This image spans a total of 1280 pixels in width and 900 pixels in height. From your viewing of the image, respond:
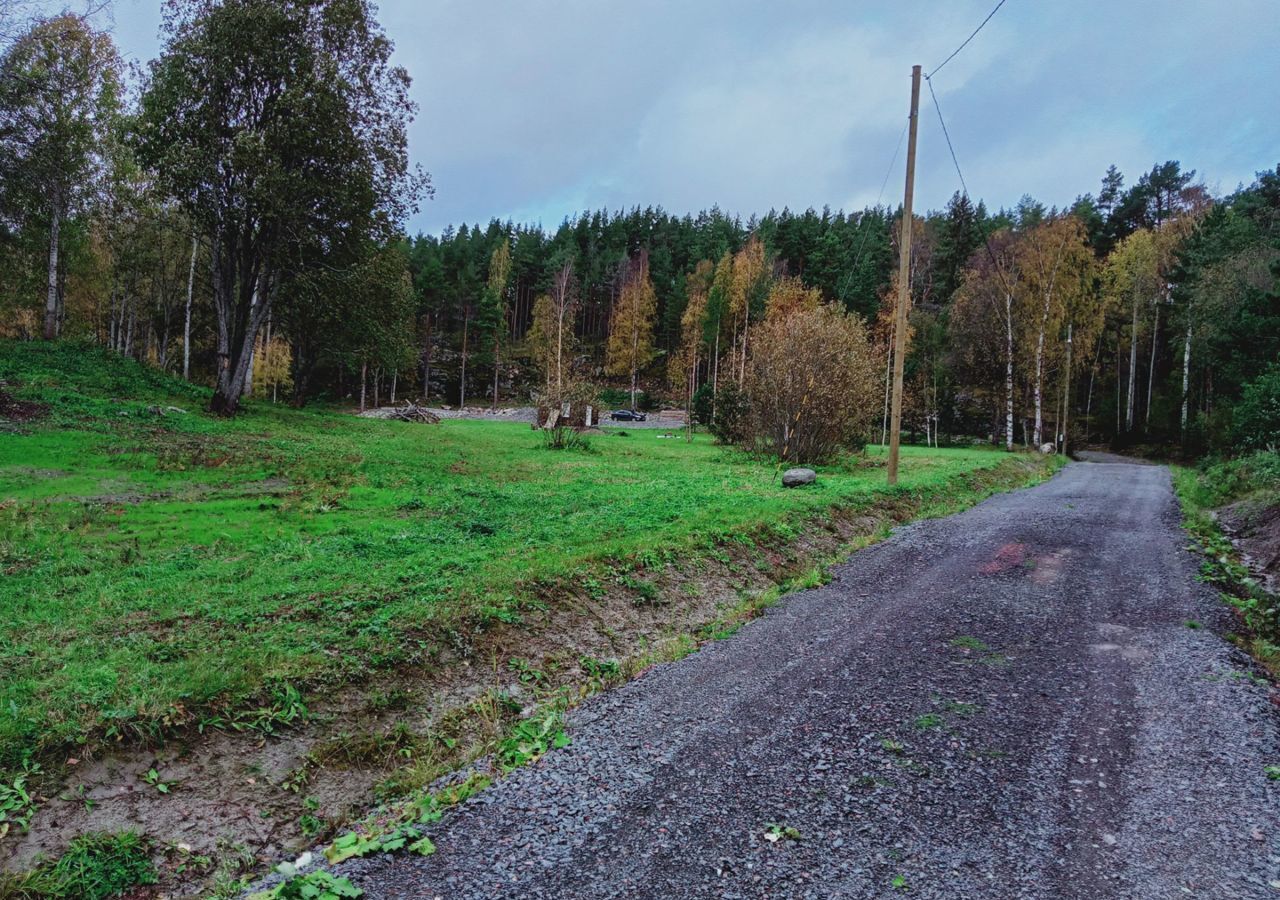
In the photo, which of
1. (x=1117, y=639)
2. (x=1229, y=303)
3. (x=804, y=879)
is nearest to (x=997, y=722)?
(x=804, y=879)

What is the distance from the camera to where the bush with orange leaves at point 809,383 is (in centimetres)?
2019

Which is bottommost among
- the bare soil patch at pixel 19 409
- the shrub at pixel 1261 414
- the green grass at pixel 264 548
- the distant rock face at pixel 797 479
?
the green grass at pixel 264 548

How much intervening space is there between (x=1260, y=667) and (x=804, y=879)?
4951 millimetres

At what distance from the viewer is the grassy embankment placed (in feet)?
19.5

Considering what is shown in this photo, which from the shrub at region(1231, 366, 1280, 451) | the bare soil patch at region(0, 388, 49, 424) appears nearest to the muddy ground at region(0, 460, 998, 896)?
the bare soil patch at region(0, 388, 49, 424)

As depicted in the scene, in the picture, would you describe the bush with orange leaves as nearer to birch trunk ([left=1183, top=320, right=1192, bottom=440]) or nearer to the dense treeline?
the dense treeline

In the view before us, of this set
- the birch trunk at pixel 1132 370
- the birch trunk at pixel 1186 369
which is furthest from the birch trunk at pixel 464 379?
the birch trunk at pixel 1186 369

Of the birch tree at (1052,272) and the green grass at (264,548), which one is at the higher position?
the birch tree at (1052,272)

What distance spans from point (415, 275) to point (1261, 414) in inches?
3042

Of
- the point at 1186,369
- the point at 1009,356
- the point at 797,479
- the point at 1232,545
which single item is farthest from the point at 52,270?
the point at 1186,369

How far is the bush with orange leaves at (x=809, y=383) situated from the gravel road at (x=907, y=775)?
46.6 ft

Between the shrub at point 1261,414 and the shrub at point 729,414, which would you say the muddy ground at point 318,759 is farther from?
the shrub at point 729,414

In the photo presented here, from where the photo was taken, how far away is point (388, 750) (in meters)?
4.38

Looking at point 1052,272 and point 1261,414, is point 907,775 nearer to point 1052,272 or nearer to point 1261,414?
point 1261,414
